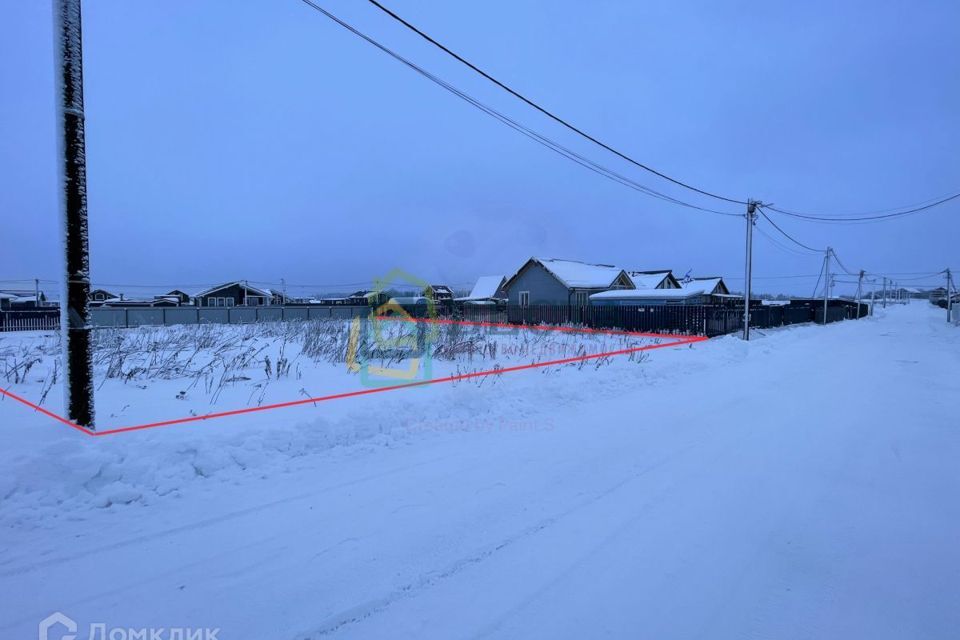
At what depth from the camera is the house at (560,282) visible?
3630cm

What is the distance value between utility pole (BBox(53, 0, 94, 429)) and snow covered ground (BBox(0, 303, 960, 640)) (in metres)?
0.54

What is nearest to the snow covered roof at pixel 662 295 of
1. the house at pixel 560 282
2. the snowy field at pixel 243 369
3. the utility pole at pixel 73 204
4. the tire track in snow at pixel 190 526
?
the house at pixel 560 282

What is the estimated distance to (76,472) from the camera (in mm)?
3537

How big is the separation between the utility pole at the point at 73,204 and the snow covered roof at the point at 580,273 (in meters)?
33.1

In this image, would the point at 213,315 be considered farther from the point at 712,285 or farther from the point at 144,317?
the point at 712,285

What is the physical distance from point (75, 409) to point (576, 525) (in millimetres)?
4807

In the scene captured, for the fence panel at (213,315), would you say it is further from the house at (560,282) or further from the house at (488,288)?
the house at (488,288)

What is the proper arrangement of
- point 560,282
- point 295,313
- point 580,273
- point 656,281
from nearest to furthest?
1. point 295,313
2. point 560,282
3. point 580,273
4. point 656,281

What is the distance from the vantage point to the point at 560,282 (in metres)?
36.4

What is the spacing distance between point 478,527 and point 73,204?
15.5 feet

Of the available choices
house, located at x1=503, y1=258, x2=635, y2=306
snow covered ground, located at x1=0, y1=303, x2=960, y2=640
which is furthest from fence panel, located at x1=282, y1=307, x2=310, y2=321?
snow covered ground, located at x1=0, y1=303, x2=960, y2=640

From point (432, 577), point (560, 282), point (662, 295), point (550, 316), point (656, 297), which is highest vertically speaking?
point (560, 282)

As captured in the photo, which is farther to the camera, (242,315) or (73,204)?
(242,315)

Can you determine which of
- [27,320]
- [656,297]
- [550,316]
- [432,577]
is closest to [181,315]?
[27,320]
